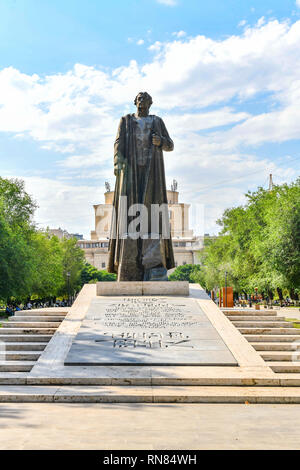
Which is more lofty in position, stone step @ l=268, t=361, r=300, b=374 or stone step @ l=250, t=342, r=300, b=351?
stone step @ l=250, t=342, r=300, b=351

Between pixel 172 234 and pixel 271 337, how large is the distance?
10362cm

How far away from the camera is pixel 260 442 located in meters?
5.47

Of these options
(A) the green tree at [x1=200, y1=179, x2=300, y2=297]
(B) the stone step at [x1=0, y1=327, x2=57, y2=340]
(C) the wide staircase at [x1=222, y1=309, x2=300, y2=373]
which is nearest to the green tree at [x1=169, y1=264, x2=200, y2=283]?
(A) the green tree at [x1=200, y1=179, x2=300, y2=297]

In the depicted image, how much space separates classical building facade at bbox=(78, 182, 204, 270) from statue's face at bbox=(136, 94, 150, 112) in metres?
88.4

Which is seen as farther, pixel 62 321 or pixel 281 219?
pixel 281 219

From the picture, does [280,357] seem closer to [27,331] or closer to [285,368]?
[285,368]

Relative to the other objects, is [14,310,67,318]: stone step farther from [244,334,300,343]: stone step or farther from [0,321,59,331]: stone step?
[244,334,300,343]: stone step

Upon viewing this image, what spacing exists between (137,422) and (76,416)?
90cm

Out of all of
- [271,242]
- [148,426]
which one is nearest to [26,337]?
[148,426]

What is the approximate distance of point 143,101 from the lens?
1551 centimetres

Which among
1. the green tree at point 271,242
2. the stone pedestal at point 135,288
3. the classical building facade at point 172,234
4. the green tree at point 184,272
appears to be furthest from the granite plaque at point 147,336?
the classical building facade at point 172,234

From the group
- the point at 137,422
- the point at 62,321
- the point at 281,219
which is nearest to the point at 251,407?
the point at 137,422

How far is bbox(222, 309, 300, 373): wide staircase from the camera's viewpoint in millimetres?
9906
